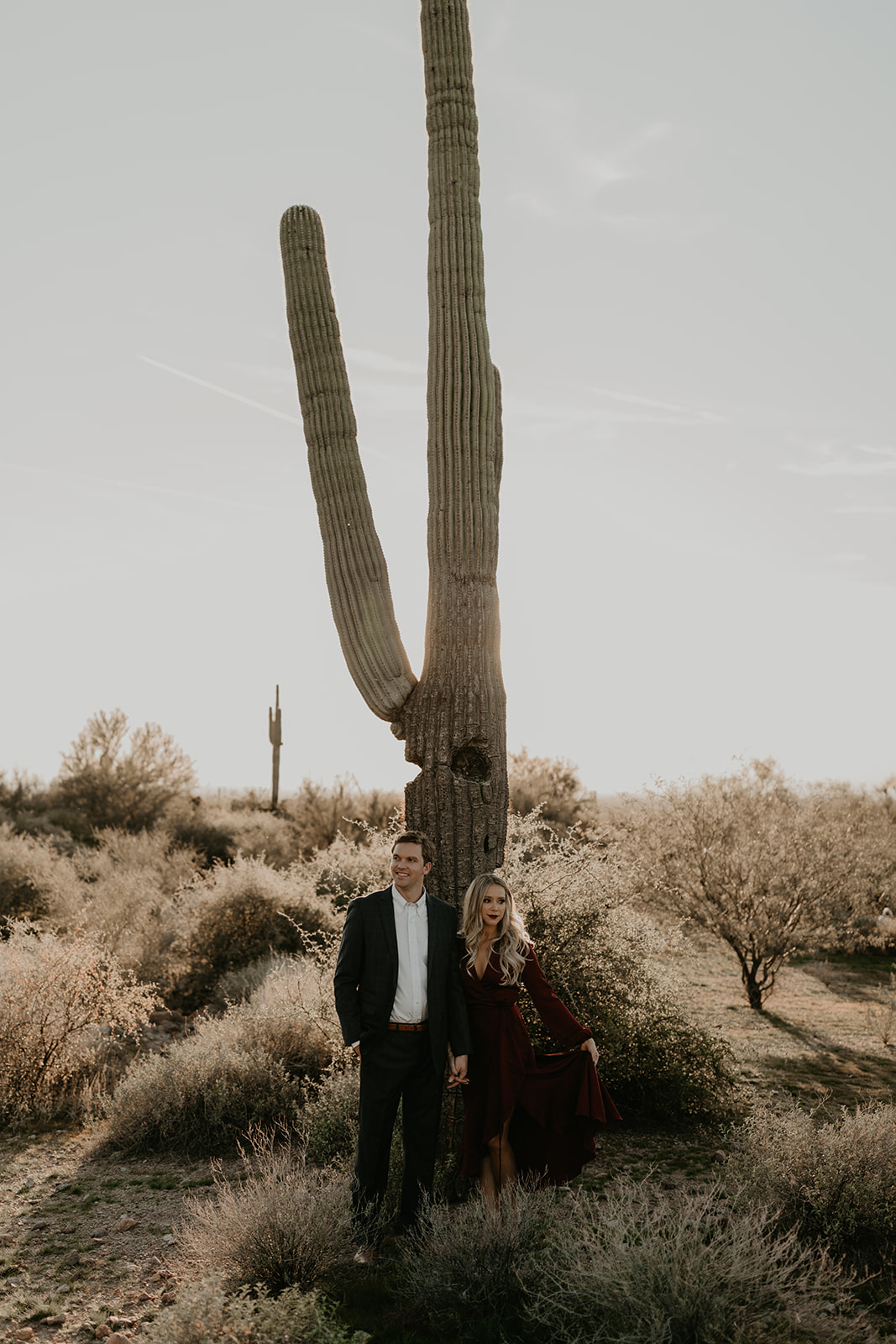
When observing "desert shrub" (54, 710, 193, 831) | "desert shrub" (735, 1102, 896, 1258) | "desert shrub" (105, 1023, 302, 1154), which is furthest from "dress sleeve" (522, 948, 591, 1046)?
"desert shrub" (54, 710, 193, 831)

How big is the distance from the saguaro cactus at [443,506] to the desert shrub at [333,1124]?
5.20 feet

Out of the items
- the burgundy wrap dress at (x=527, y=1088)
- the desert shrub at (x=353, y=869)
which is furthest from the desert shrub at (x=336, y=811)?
the burgundy wrap dress at (x=527, y=1088)

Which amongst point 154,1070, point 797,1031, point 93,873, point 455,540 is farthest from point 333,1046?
point 93,873

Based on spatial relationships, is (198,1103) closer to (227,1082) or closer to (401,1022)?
(227,1082)

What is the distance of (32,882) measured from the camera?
12789 millimetres

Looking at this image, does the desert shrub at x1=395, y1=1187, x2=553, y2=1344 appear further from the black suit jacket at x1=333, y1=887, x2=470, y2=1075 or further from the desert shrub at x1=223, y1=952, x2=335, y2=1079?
the desert shrub at x1=223, y1=952, x2=335, y2=1079

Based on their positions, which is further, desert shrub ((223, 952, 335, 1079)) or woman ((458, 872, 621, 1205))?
desert shrub ((223, 952, 335, 1079))

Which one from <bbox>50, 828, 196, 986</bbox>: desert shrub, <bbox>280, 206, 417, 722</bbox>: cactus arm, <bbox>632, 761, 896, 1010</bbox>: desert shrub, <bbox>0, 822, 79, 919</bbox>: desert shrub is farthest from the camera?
<bbox>0, 822, 79, 919</bbox>: desert shrub

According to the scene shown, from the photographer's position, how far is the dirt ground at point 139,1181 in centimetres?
395

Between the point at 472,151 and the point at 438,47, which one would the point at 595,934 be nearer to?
the point at 472,151

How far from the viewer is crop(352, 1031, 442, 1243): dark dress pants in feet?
13.6

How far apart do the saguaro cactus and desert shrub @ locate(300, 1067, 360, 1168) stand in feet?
5.20

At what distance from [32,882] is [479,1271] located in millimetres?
10958

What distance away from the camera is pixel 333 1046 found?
6.68 m
